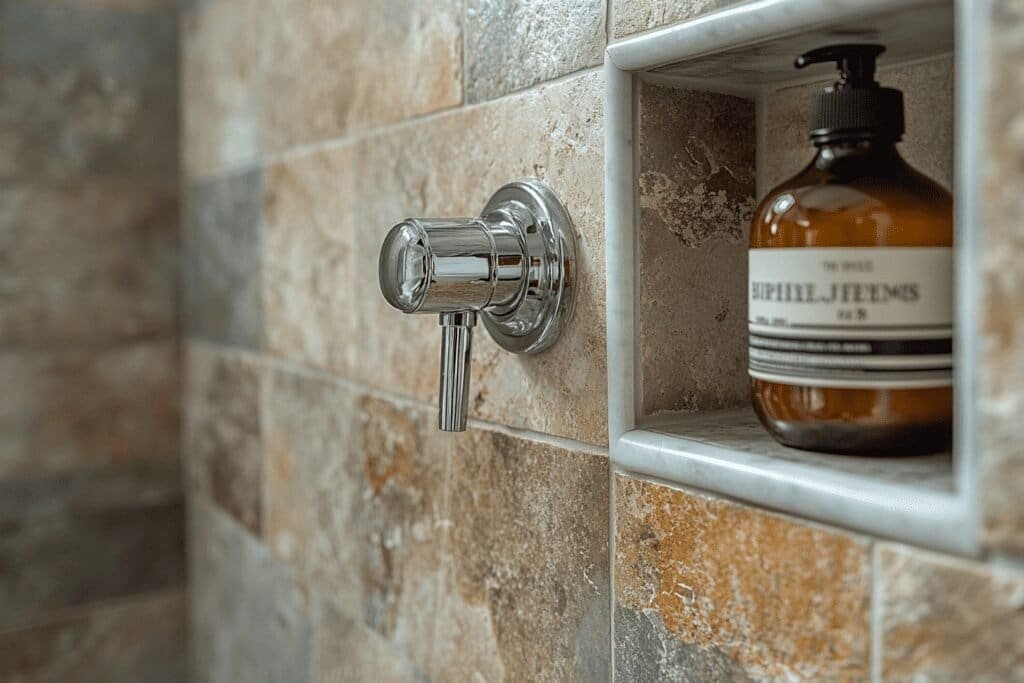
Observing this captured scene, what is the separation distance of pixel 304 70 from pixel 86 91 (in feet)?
1.59

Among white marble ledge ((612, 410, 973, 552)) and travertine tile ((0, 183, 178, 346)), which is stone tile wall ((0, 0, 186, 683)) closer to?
travertine tile ((0, 183, 178, 346))

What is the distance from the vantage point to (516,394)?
69 cm

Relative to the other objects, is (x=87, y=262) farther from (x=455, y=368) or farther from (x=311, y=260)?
(x=455, y=368)

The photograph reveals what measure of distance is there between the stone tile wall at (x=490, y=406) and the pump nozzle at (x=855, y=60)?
0.21 feet

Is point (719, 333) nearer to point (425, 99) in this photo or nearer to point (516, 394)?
point (516, 394)

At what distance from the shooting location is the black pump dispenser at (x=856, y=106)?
0.45 m

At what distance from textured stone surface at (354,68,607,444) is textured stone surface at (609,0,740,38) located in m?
0.04

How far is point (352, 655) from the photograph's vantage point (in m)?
0.96

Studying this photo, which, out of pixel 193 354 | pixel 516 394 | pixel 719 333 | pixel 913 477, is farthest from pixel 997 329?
pixel 193 354

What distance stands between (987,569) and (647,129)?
1.00ft

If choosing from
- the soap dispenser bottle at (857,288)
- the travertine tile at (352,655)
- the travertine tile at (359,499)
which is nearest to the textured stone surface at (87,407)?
the travertine tile at (359,499)

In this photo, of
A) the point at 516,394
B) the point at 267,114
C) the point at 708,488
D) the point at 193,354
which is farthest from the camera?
the point at 193,354

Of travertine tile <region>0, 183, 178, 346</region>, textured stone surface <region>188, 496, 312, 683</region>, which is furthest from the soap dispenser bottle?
travertine tile <region>0, 183, 178, 346</region>

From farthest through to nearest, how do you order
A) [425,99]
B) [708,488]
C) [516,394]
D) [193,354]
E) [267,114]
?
[193,354] < [267,114] < [425,99] < [516,394] < [708,488]
